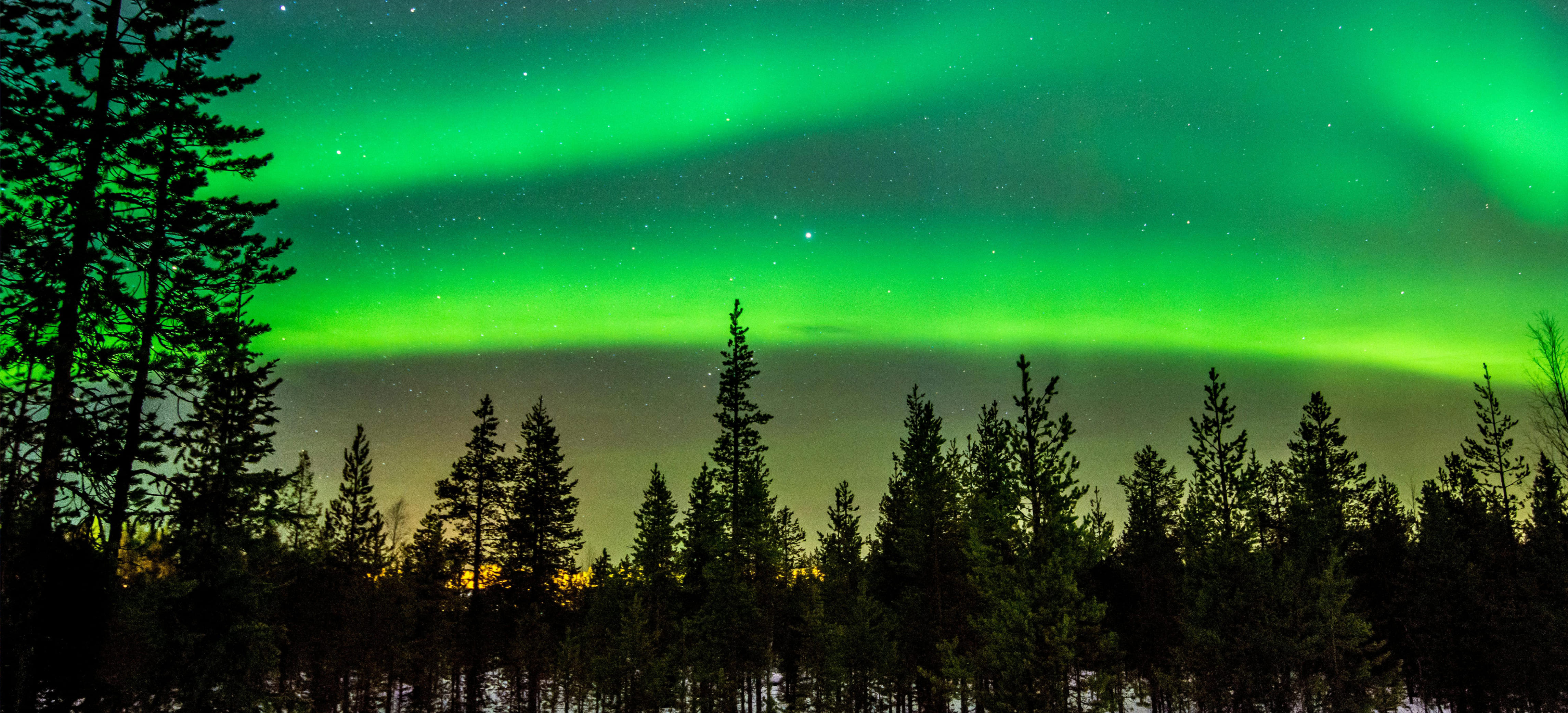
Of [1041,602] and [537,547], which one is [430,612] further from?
[1041,602]

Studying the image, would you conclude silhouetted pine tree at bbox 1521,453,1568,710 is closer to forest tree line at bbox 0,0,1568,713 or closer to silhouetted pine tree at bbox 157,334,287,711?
forest tree line at bbox 0,0,1568,713

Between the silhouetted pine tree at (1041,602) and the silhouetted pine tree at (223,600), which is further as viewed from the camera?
the silhouetted pine tree at (1041,602)

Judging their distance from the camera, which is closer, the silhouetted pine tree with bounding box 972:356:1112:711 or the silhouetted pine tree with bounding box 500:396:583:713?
the silhouetted pine tree with bounding box 972:356:1112:711

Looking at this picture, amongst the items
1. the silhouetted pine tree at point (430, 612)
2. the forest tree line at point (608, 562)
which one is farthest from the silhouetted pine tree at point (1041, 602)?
the silhouetted pine tree at point (430, 612)

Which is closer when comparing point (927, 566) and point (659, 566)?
point (927, 566)

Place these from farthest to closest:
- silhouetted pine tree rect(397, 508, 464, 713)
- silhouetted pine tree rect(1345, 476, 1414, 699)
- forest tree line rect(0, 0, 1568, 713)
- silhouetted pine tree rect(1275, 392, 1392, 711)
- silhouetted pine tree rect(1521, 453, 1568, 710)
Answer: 1. silhouetted pine tree rect(1345, 476, 1414, 699)
2. silhouetted pine tree rect(397, 508, 464, 713)
3. silhouetted pine tree rect(1521, 453, 1568, 710)
4. silhouetted pine tree rect(1275, 392, 1392, 711)
5. forest tree line rect(0, 0, 1568, 713)

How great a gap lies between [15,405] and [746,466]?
107 feet

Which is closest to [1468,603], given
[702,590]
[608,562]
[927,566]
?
[927,566]

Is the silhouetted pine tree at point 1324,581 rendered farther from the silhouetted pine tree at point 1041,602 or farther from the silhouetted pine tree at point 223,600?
the silhouetted pine tree at point 223,600

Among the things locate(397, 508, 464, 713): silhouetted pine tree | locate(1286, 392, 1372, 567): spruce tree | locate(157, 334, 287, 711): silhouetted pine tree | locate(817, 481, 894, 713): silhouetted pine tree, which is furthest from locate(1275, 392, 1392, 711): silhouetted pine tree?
locate(397, 508, 464, 713): silhouetted pine tree

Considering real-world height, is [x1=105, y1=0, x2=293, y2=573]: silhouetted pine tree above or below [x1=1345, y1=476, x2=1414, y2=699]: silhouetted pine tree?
above

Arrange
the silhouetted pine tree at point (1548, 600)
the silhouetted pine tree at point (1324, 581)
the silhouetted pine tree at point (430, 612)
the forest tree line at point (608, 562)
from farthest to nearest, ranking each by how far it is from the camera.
A: the silhouetted pine tree at point (430, 612) → the silhouetted pine tree at point (1548, 600) → the silhouetted pine tree at point (1324, 581) → the forest tree line at point (608, 562)

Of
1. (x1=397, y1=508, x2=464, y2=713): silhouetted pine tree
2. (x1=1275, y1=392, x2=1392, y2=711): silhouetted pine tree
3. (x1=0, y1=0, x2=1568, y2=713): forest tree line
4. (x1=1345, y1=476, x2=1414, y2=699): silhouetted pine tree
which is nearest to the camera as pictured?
(x1=0, y1=0, x2=1568, y2=713): forest tree line

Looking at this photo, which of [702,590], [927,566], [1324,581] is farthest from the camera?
[702,590]
